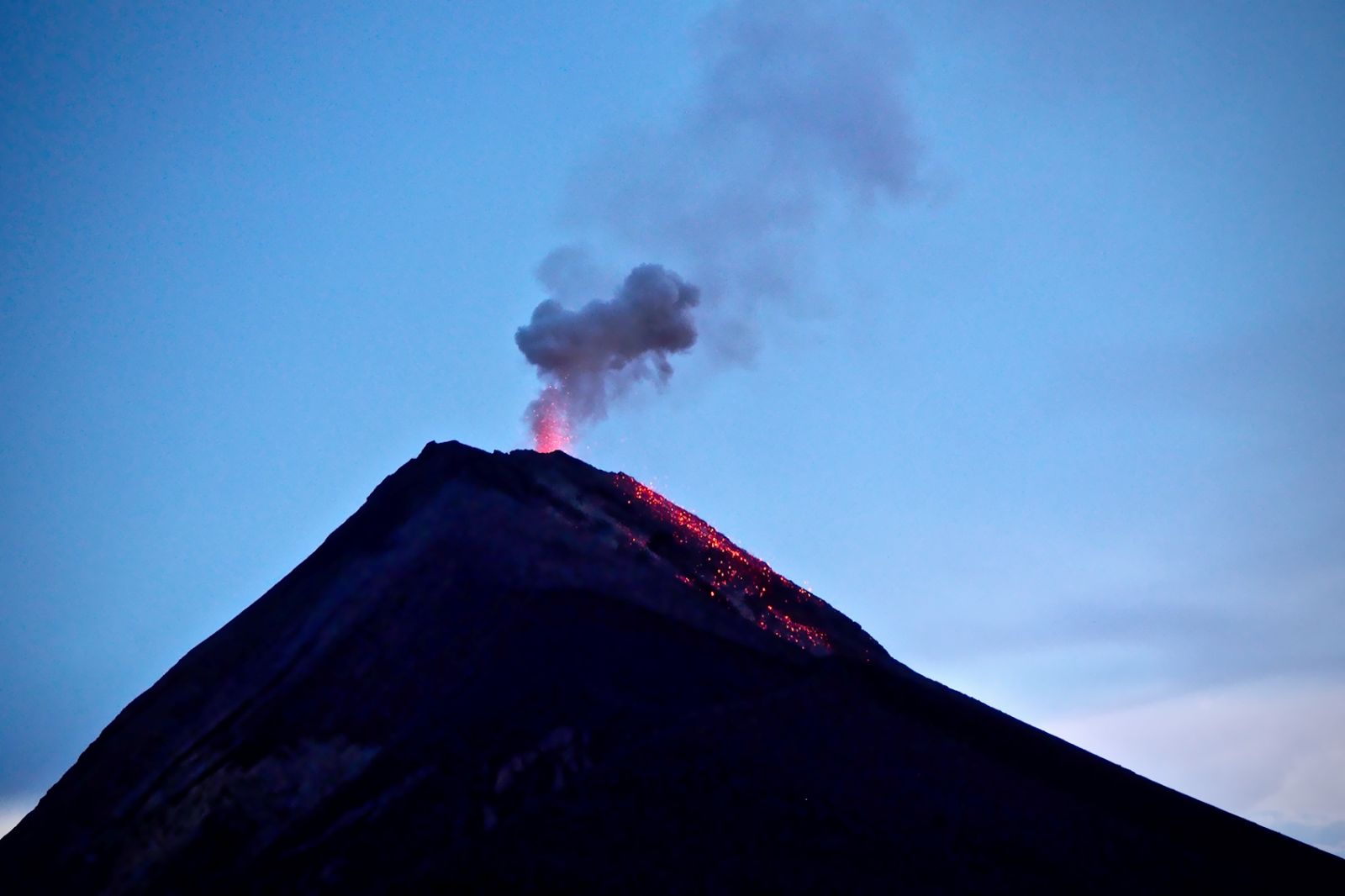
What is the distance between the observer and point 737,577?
1234 cm

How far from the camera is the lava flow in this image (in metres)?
11.6

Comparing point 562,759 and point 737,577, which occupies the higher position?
point 737,577

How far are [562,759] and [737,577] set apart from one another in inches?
142

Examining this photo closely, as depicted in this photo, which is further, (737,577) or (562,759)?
(737,577)

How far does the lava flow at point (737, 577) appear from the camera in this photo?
38.1 ft

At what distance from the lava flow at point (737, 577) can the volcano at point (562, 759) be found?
66 mm

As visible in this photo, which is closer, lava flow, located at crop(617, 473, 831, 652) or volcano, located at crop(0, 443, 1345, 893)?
volcano, located at crop(0, 443, 1345, 893)

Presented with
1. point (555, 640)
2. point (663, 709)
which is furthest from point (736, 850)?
point (555, 640)

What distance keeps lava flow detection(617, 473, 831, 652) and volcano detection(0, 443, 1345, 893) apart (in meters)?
0.07

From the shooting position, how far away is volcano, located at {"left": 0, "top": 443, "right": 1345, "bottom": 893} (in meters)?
8.91

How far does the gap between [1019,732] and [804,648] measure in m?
2.43

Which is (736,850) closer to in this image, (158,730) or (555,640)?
(555,640)

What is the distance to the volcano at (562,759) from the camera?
29.2ft

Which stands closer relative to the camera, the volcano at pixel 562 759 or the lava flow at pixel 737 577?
the volcano at pixel 562 759
